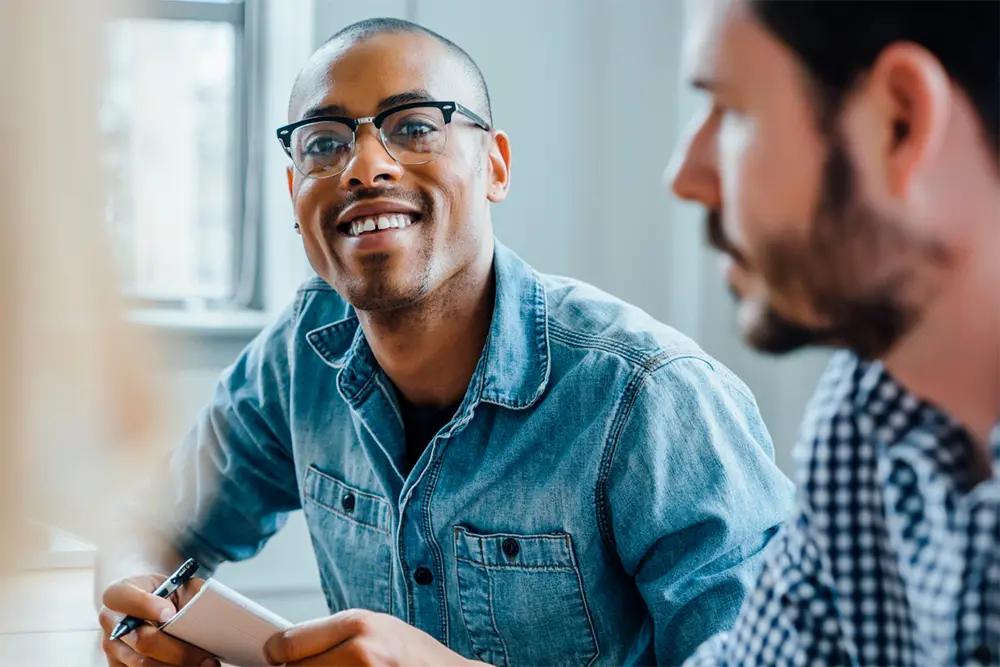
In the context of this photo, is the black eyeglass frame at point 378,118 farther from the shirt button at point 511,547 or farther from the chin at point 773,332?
the chin at point 773,332

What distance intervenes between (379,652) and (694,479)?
1.21 feet

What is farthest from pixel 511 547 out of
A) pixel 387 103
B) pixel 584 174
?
pixel 584 174

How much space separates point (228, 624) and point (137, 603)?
0.21m

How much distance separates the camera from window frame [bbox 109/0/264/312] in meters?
2.77

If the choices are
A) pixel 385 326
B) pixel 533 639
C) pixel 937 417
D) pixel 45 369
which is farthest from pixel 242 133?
pixel 45 369

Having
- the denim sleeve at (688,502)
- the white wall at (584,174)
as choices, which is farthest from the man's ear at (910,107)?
the white wall at (584,174)

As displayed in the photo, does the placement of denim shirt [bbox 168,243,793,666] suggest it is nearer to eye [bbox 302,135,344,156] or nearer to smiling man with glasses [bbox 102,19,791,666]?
smiling man with glasses [bbox 102,19,791,666]

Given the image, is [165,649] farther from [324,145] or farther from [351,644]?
[324,145]

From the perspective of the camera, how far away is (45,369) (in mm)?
Answer: 401

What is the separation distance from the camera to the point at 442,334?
1390 millimetres

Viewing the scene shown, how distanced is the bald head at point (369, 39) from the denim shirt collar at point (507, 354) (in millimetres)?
202

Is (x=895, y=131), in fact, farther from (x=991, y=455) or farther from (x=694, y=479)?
(x=694, y=479)

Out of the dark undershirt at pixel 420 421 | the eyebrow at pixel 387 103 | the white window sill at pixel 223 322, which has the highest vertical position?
the eyebrow at pixel 387 103

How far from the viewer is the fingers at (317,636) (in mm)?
1037
